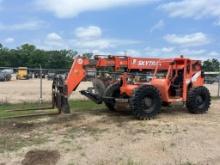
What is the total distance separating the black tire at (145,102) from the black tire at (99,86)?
1.66 m

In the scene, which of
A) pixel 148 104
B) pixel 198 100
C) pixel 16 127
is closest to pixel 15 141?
pixel 16 127

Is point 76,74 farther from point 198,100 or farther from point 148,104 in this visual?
point 198,100

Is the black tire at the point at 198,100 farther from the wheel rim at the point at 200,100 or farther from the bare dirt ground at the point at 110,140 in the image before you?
the bare dirt ground at the point at 110,140

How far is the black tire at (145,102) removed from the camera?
14377 mm

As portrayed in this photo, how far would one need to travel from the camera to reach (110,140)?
35.9 feet

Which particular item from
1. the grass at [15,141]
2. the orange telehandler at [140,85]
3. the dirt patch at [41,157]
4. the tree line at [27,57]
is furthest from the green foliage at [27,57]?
the dirt patch at [41,157]

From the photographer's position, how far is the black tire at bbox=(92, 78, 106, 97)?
51.6ft

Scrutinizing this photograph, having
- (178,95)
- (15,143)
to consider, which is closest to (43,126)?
(15,143)

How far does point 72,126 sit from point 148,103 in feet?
10.2

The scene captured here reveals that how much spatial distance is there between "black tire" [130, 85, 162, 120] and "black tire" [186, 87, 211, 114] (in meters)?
1.81

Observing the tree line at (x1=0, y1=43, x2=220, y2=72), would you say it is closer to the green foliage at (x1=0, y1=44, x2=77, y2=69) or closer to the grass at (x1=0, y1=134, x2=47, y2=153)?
the green foliage at (x1=0, y1=44, x2=77, y2=69)

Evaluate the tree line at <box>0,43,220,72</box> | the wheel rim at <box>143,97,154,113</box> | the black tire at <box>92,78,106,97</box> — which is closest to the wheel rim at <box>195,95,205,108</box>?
the wheel rim at <box>143,97,154,113</box>

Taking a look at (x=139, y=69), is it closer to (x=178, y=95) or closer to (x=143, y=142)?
(x=178, y=95)

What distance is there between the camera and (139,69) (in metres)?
16.4
